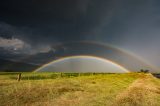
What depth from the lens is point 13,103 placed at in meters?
17.3

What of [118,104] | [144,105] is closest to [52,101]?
[118,104]

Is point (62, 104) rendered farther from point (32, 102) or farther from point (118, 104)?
point (118, 104)

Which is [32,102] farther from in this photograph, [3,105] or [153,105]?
[153,105]

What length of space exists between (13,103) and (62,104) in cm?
411

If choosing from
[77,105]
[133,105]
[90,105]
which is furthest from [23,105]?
[133,105]

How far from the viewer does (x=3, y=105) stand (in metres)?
16.4

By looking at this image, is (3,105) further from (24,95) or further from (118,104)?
(118,104)

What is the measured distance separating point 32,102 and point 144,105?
10.9 meters

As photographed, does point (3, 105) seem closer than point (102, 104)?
Yes

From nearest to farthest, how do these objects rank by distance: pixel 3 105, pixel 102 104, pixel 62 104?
1. pixel 3 105
2. pixel 62 104
3. pixel 102 104

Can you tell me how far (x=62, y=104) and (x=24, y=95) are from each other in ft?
16.5

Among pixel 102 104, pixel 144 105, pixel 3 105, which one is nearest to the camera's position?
pixel 3 105

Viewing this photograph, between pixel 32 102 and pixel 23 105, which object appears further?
pixel 32 102

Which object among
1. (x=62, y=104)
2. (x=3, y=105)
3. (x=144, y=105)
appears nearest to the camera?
(x=3, y=105)
